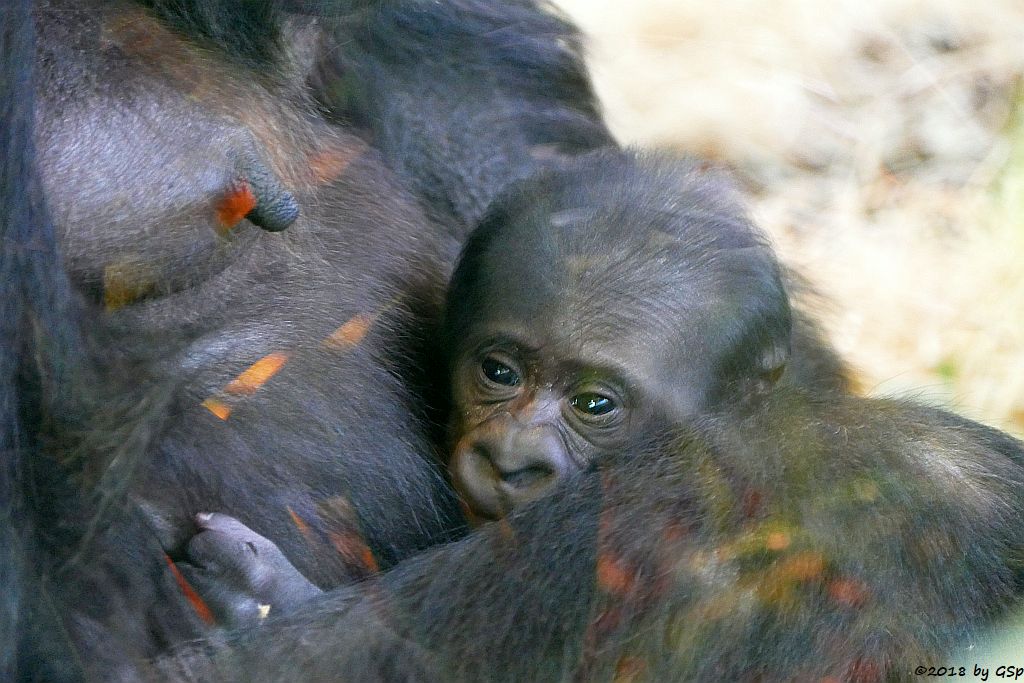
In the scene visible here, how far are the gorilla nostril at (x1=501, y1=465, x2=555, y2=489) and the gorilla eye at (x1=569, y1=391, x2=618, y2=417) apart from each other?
15cm

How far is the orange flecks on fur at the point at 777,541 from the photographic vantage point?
1.55 meters

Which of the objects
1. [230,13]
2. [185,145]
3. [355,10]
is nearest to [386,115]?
[355,10]

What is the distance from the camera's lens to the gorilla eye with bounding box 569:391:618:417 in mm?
2131

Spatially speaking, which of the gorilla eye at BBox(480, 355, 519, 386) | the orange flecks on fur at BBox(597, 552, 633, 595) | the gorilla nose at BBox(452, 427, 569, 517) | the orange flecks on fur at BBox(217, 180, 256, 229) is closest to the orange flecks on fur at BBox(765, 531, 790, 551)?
the orange flecks on fur at BBox(597, 552, 633, 595)

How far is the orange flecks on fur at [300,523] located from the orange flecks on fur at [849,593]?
29.9 inches

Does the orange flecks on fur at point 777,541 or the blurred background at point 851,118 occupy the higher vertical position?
the orange flecks on fur at point 777,541

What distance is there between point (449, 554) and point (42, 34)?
914 mm

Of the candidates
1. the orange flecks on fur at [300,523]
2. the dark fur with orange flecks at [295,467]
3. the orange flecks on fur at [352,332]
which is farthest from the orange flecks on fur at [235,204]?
the orange flecks on fur at [300,523]

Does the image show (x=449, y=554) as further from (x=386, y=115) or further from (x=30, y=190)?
(x=386, y=115)

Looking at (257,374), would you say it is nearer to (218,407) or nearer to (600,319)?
(218,407)

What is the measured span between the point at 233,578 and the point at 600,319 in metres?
0.80

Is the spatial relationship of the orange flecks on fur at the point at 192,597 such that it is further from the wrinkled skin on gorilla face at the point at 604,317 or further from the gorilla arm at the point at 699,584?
the wrinkled skin on gorilla face at the point at 604,317

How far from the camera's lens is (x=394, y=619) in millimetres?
1601

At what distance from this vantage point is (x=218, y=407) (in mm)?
1802
